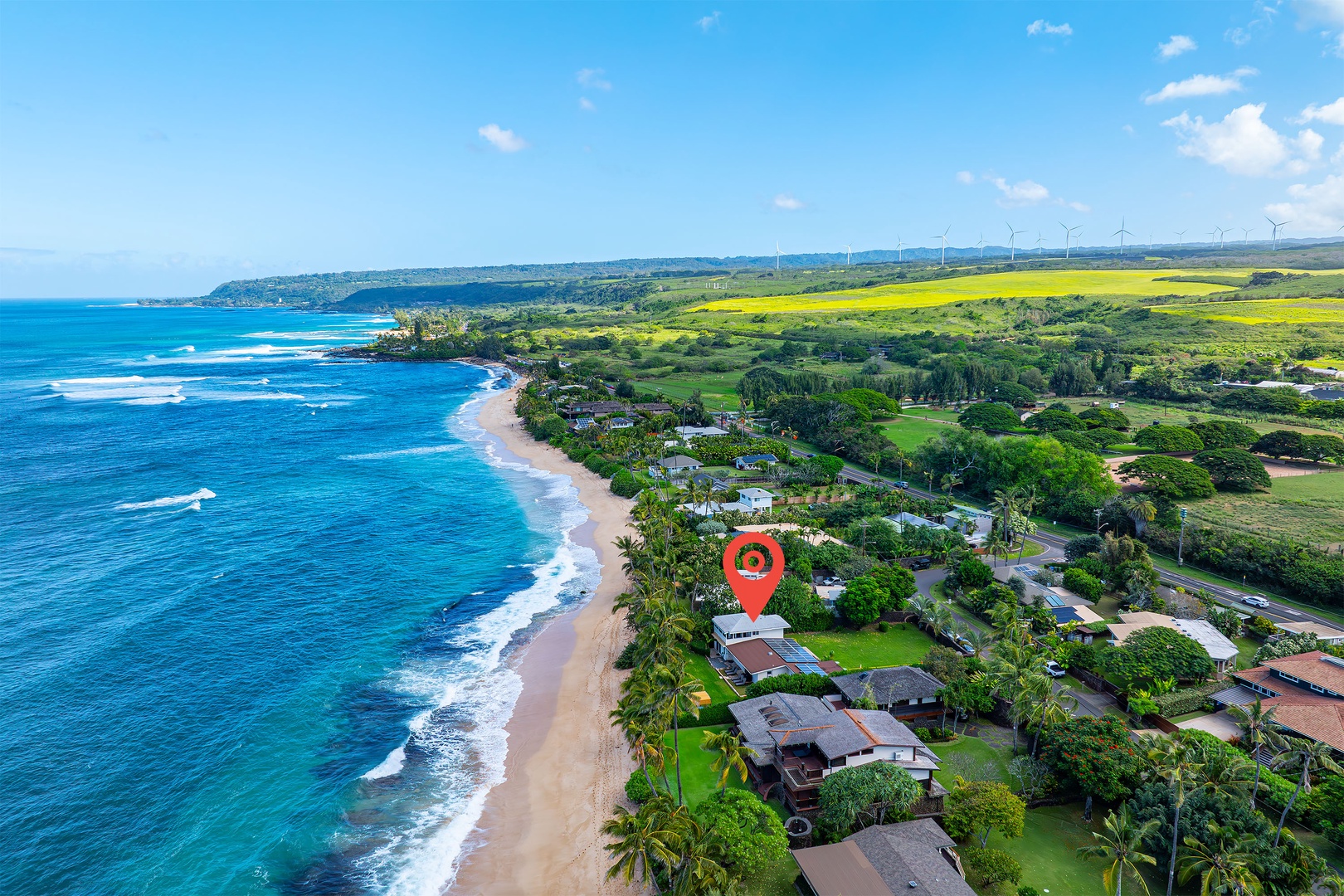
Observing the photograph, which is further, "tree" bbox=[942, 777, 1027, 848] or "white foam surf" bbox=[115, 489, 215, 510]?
"white foam surf" bbox=[115, 489, 215, 510]

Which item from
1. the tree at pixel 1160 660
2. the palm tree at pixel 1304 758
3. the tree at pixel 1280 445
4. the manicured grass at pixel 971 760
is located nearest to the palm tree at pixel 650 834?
the manicured grass at pixel 971 760

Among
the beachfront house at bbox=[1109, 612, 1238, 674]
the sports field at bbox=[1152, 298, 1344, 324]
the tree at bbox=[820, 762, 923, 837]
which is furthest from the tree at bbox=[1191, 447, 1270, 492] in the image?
the sports field at bbox=[1152, 298, 1344, 324]

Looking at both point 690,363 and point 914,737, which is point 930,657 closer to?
point 914,737

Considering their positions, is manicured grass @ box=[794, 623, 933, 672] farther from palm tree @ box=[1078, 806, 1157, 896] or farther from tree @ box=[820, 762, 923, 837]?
palm tree @ box=[1078, 806, 1157, 896]

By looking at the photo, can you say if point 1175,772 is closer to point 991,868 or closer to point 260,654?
point 991,868

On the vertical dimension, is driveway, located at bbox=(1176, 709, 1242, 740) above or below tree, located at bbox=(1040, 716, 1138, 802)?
below

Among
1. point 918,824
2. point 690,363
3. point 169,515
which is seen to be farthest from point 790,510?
point 690,363
